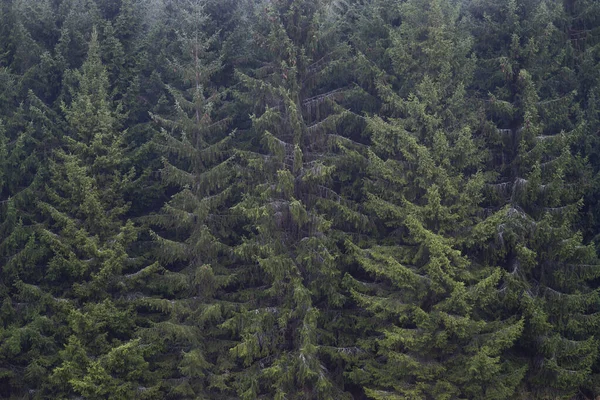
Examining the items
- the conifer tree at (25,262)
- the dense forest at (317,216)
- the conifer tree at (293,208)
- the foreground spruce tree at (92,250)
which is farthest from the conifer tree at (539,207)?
the conifer tree at (25,262)

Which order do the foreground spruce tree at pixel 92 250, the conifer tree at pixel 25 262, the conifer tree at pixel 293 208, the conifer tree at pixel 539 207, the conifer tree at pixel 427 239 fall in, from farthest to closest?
the conifer tree at pixel 25 262 → the conifer tree at pixel 293 208 → the conifer tree at pixel 539 207 → the foreground spruce tree at pixel 92 250 → the conifer tree at pixel 427 239

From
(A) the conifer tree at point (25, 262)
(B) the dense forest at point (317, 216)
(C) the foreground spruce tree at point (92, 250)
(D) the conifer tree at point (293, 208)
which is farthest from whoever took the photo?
(A) the conifer tree at point (25, 262)

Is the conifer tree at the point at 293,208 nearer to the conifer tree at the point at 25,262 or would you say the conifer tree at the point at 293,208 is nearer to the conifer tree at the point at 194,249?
the conifer tree at the point at 194,249

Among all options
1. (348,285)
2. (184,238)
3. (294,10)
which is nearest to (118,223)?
(184,238)

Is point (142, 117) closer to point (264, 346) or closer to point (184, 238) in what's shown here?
point (184, 238)

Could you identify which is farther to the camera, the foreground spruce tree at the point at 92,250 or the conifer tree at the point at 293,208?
the conifer tree at the point at 293,208

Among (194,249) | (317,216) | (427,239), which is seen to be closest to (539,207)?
(427,239)
